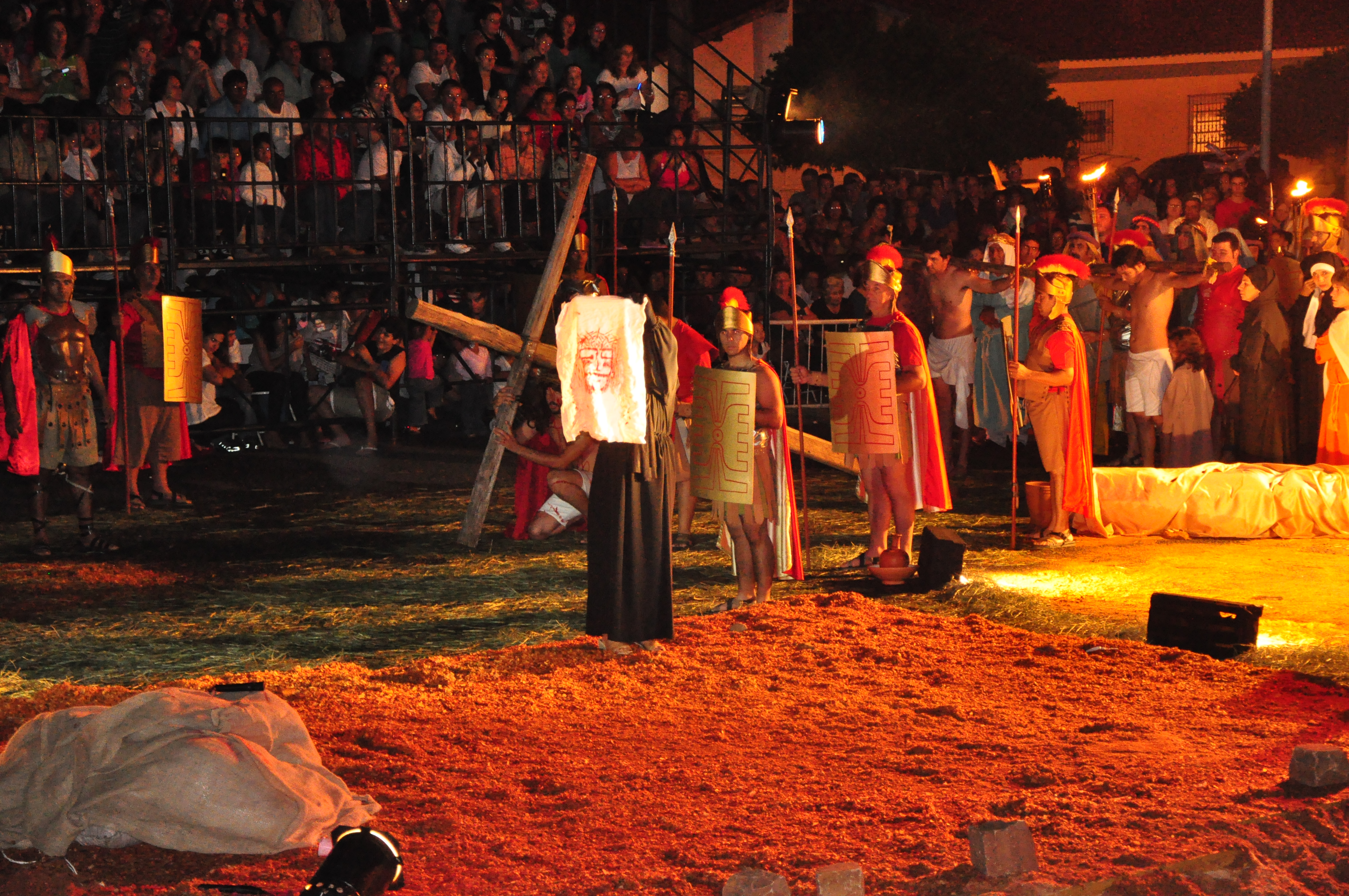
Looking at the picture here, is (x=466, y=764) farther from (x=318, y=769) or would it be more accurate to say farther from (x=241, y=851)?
(x=241, y=851)

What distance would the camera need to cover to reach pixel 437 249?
13336 millimetres

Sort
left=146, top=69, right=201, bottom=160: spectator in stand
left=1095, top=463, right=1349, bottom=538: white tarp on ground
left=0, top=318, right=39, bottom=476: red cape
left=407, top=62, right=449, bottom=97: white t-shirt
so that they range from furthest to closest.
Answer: left=407, top=62, right=449, bottom=97: white t-shirt → left=146, top=69, right=201, bottom=160: spectator in stand → left=1095, top=463, right=1349, bottom=538: white tarp on ground → left=0, top=318, right=39, bottom=476: red cape

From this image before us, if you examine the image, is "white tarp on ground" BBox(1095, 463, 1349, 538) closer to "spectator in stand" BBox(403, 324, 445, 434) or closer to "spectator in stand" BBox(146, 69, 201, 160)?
"spectator in stand" BBox(403, 324, 445, 434)

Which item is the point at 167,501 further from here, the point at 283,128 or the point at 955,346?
the point at 955,346

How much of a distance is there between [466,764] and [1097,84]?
126ft

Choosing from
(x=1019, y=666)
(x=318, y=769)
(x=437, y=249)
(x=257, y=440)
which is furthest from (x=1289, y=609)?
(x=257, y=440)

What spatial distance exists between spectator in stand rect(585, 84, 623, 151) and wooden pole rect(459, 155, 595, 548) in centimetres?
288

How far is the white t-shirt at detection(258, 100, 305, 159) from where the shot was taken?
1334 centimetres

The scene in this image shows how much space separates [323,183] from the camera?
1255 cm

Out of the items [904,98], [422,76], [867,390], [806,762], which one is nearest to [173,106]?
[422,76]

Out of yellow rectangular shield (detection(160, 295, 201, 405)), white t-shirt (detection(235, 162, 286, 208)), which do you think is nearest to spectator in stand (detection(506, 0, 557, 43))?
white t-shirt (detection(235, 162, 286, 208))

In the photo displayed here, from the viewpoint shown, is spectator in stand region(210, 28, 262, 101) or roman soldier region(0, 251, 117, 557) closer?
roman soldier region(0, 251, 117, 557)

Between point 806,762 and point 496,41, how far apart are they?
11.6 meters

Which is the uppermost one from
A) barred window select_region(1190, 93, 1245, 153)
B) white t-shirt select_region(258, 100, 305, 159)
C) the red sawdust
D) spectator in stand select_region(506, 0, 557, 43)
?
barred window select_region(1190, 93, 1245, 153)
